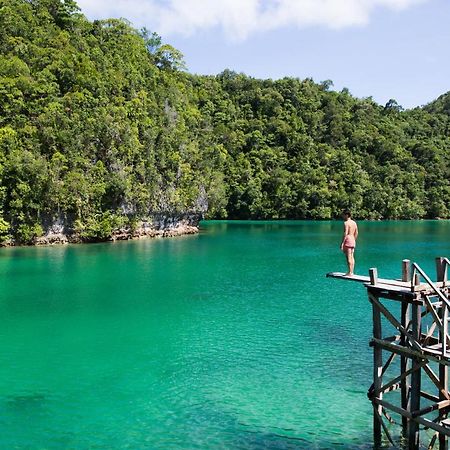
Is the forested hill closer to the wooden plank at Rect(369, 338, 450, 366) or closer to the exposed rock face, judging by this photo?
the exposed rock face

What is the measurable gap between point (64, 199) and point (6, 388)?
139 ft

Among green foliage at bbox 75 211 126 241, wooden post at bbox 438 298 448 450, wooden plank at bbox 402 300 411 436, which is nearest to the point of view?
A: wooden post at bbox 438 298 448 450

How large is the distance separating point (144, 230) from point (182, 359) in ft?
169

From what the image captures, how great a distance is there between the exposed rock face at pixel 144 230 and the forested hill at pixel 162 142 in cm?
97

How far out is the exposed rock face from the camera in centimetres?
5700

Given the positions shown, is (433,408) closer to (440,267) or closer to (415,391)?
(415,391)

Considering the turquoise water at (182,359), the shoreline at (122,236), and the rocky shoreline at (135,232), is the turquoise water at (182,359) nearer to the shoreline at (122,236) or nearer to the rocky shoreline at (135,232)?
the shoreline at (122,236)

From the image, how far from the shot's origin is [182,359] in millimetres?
19281

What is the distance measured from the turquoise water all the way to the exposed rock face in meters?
18.1

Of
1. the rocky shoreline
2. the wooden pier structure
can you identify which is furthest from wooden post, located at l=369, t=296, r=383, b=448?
the rocky shoreline

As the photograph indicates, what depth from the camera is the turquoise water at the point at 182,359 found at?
44.4 feet

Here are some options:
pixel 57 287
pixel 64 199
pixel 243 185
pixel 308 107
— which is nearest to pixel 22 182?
pixel 64 199

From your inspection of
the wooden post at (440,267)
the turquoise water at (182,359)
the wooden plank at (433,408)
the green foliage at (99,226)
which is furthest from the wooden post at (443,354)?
the green foliage at (99,226)

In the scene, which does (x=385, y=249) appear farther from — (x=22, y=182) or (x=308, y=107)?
(x=308, y=107)
